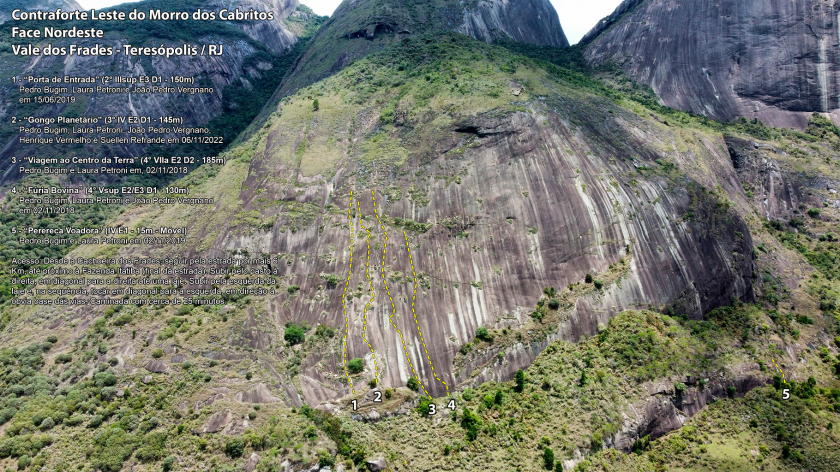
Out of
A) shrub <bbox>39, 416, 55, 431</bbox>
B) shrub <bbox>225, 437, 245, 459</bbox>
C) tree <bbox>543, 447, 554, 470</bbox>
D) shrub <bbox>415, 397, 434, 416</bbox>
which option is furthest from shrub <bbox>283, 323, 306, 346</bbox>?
tree <bbox>543, 447, 554, 470</bbox>

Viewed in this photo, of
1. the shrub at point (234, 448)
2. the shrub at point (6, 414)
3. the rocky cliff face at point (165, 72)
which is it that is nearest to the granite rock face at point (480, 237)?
the shrub at point (234, 448)

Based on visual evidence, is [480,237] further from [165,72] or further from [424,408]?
[165,72]

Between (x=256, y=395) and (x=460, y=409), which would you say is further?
(x=460, y=409)

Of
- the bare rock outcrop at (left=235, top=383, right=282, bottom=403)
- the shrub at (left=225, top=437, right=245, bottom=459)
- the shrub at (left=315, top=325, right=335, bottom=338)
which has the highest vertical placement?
the shrub at (left=315, top=325, right=335, bottom=338)

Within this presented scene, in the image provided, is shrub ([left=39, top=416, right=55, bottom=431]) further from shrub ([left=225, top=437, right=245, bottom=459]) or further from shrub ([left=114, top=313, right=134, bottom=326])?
shrub ([left=225, top=437, right=245, bottom=459])

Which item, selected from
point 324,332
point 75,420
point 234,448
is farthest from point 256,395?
point 75,420

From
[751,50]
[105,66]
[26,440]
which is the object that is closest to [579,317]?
[26,440]

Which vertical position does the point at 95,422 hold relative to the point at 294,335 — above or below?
below
